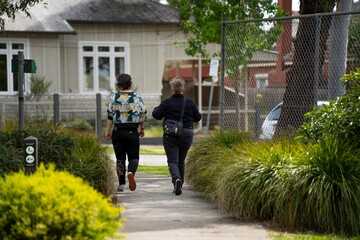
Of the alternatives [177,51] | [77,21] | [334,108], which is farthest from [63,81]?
[334,108]

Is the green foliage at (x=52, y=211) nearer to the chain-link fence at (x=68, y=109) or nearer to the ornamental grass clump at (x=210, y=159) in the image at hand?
the ornamental grass clump at (x=210, y=159)

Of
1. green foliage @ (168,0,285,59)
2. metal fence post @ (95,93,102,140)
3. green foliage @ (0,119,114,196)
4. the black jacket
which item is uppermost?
green foliage @ (168,0,285,59)

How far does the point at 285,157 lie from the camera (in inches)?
346

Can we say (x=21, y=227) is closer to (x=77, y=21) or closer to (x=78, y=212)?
(x=78, y=212)

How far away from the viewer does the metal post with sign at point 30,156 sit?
7.18 meters

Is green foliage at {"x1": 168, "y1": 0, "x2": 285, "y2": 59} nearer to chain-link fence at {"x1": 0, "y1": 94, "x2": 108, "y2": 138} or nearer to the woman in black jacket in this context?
chain-link fence at {"x1": 0, "y1": 94, "x2": 108, "y2": 138}

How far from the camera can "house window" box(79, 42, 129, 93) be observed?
29172 millimetres

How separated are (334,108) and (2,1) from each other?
581 cm

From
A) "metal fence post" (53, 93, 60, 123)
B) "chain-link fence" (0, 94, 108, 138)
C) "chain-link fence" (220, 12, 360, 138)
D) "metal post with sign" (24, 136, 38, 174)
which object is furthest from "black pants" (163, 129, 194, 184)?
"metal fence post" (53, 93, 60, 123)

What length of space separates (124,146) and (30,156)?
379cm

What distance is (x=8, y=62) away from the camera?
27172 mm

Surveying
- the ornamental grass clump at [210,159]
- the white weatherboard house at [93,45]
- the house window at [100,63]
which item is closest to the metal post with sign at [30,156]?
the ornamental grass clump at [210,159]

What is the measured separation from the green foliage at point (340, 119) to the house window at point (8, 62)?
1969 centimetres

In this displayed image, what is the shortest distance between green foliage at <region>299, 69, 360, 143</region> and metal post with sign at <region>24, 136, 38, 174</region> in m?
3.52
